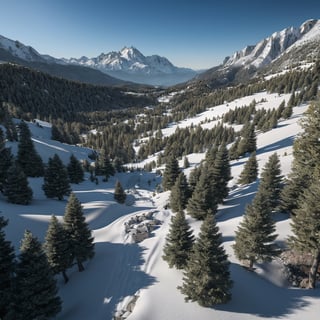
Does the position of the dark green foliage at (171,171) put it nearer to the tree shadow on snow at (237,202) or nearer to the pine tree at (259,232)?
the tree shadow on snow at (237,202)

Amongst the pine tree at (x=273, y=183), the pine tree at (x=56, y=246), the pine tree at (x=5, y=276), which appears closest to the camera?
the pine tree at (x=5, y=276)

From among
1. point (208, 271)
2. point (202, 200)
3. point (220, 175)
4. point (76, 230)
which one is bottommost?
point (208, 271)

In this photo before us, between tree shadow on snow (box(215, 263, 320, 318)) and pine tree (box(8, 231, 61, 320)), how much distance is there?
46.5ft

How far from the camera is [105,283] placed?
24672mm

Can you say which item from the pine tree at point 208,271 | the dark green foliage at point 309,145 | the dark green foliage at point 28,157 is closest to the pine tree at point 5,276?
the pine tree at point 208,271

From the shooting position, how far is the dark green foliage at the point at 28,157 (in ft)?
172

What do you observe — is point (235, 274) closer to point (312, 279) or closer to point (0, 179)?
point (312, 279)

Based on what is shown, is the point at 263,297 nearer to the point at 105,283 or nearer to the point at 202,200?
the point at 202,200

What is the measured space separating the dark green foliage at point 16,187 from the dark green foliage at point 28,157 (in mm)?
15192

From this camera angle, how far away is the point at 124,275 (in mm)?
25047

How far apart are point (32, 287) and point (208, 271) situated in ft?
46.9

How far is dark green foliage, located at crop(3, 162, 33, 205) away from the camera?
124 feet

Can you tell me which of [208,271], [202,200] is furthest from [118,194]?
[208,271]

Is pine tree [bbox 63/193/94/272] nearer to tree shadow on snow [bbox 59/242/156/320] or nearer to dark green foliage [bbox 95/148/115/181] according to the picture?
tree shadow on snow [bbox 59/242/156/320]
